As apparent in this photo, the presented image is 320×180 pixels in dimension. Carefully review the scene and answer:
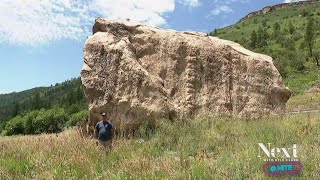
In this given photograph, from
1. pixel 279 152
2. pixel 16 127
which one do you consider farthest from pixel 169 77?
pixel 16 127

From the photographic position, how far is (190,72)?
52.6ft

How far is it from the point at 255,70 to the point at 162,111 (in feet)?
14.9

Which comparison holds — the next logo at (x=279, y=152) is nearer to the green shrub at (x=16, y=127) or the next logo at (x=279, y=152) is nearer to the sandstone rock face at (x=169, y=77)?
the sandstone rock face at (x=169, y=77)

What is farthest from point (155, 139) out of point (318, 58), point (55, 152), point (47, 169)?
point (318, 58)

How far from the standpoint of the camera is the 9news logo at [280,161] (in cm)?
812

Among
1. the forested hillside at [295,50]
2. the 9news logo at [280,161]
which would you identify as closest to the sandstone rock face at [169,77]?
the 9news logo at [280,161]

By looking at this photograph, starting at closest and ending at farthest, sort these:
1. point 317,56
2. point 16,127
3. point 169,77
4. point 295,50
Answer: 1. point 169,77
2. point 317,56
3. point 295,50
4. point 16,127

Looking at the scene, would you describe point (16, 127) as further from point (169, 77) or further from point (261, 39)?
point (169, 77)

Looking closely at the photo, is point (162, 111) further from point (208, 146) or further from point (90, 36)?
point (90, 36)

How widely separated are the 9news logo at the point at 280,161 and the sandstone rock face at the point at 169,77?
5.72 m

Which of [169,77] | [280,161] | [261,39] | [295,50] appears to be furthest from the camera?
[261,39]

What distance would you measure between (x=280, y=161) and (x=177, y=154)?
9.23 ft

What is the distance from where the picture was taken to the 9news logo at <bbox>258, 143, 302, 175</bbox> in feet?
26.7

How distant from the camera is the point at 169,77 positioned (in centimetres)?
1611
